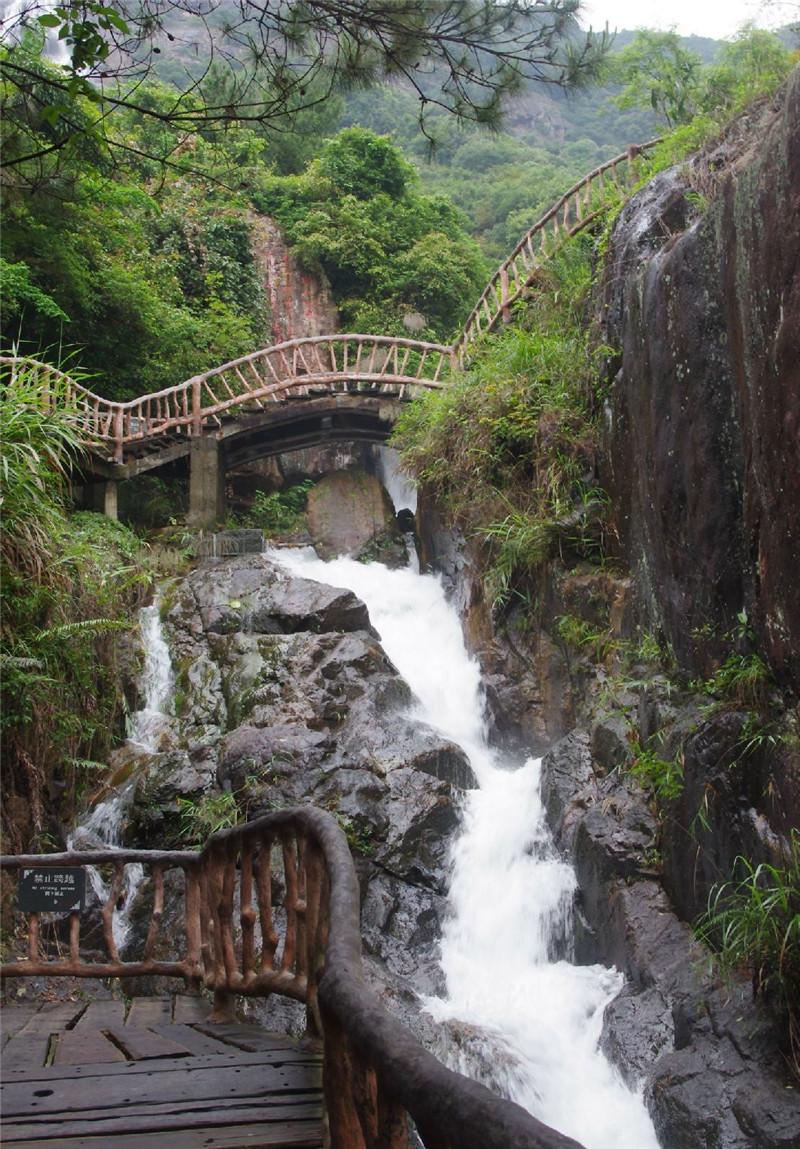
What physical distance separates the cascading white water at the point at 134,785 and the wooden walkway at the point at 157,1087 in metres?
2.96

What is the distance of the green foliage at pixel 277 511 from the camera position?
1565cm

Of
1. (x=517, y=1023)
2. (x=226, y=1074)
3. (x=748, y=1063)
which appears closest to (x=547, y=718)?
(x=517, y=1023)

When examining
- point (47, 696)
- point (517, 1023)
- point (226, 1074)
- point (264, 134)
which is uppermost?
point (264, 134)

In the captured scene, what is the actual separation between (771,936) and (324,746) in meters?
4.39

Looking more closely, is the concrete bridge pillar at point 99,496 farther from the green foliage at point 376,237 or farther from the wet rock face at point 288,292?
the green foliage at point 376,237

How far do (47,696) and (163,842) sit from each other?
155 centimetres

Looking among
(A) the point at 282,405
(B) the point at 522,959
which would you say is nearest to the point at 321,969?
(B) the point at 522,959

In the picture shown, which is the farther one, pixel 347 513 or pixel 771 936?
pixel 347 513

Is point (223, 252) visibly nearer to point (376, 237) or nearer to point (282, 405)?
point (376, 237)

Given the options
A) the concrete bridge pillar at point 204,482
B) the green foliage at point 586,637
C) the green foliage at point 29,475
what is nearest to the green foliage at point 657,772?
the green foliage at point 586,637

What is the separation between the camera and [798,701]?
4770mm

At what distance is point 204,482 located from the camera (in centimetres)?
1421

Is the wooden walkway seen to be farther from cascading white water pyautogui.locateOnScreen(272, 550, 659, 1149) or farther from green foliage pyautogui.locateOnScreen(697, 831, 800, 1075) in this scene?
green foliage pyautogui.locateOnScreen(697, 831, 800, 1075)

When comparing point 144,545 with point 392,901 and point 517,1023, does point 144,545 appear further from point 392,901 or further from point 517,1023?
point 517,1023
